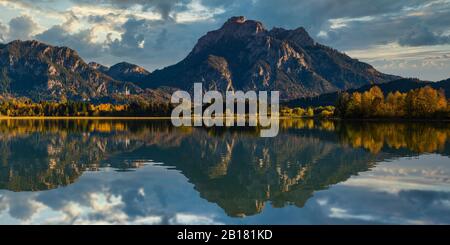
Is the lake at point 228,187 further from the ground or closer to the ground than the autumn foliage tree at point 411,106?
closer to the ground

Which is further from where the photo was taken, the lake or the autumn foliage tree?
the autumn foliage tree

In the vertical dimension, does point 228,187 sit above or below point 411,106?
below

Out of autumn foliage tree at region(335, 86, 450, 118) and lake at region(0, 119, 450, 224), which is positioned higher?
autumn foliage tree at region(335, 86, 450, 118)

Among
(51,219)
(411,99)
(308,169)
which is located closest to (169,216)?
(51,219)

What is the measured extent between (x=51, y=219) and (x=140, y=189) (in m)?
9.91

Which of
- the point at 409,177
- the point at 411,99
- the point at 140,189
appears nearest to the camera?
the point at 140,189

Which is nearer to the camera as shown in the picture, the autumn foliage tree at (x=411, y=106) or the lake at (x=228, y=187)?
the lake at (x=228, y=187)

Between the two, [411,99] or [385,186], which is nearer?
[385,186]

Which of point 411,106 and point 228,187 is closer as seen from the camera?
point 228,187
